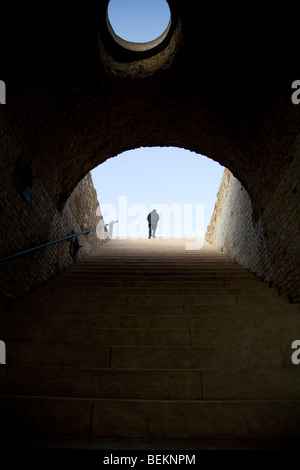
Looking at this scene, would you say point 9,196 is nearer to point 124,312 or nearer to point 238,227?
point 124,312

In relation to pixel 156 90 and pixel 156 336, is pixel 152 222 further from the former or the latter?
pixel 156 336

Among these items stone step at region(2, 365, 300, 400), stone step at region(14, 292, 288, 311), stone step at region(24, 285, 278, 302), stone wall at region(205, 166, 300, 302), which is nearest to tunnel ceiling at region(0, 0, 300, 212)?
stone wall at region(205, 166, 300, 302)

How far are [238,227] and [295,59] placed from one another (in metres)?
4.04

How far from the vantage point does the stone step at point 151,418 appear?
5.80 feet

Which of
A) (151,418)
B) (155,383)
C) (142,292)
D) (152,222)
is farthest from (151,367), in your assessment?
(152,222)

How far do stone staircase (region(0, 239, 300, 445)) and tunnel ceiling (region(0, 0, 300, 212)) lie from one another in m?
2.21

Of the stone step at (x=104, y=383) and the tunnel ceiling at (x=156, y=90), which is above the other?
the tunnel ceiling at (x=156, y=90)

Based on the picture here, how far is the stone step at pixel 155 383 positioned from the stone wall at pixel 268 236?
181cm

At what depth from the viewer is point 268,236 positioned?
4656 millimetres

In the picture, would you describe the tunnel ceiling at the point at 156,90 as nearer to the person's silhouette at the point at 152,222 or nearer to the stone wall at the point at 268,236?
the stone wall at the point at 268,236

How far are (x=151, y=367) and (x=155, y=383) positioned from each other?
0.72 ft

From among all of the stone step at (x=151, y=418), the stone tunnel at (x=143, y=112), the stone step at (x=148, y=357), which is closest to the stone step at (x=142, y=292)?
the stone tunnel at (x=143, y=112)

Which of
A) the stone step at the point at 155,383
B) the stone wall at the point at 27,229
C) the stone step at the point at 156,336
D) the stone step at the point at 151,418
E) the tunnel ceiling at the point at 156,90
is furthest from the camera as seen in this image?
the stone wall at the point at 27,229

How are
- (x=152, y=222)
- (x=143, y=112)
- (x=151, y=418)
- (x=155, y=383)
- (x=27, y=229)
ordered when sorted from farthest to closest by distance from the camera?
1. (x=152, y=222)
2. (x=143, y=112)
3. (x=27, y=229)
4. (x=155, y=383)
5. (x=151, y=418)
